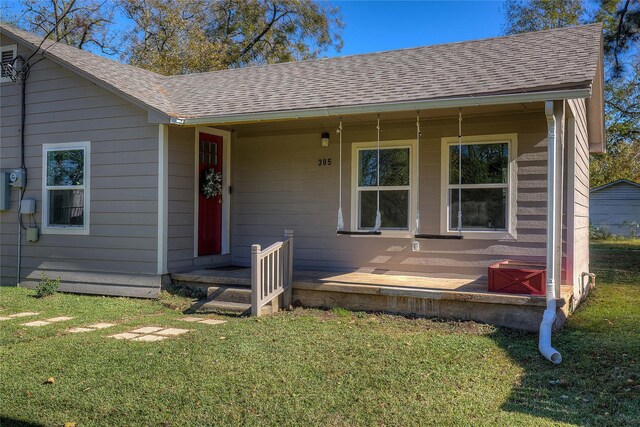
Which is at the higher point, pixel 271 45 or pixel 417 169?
pixel 271 45

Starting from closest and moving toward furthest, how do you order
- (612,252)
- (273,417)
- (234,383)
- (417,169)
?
(273,417)
(234,383)
(417,169)
(612,252)

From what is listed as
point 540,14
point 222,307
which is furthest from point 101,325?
point 540,14

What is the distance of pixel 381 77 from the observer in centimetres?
741

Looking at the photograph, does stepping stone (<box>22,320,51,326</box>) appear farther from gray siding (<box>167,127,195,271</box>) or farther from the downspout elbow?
the downspout elbow

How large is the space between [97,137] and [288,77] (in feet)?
10.2

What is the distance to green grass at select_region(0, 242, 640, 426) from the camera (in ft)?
10.7

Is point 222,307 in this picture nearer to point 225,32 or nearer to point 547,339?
point 547,339

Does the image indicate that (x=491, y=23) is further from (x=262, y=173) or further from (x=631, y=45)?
(x=262, y=173)

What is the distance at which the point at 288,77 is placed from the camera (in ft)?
28.3

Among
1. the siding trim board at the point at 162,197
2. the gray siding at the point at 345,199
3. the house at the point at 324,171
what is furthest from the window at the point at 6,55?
the gray siding at the point at 345,199

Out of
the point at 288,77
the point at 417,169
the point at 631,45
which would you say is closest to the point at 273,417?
the point at 417,169

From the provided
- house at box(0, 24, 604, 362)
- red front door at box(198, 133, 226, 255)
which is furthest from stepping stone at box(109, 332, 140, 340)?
red front door at box(198, 133, 226, 255)

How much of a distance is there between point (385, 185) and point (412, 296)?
1971mm

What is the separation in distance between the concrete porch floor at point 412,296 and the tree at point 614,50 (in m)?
9.98
